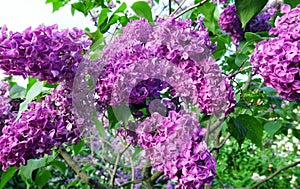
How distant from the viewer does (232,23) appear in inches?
54.1

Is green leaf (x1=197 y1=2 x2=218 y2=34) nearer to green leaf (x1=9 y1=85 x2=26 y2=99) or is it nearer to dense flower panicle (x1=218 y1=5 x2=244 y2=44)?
dense flower panicle (x1=218 y1=5 x2=244 y2=44)

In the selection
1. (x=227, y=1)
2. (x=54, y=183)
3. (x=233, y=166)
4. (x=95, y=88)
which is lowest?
(x=233, y=166)

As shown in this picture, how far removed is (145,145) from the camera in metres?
0.78

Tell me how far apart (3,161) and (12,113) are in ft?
0.55

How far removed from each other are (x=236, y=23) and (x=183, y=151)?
2.53 ft

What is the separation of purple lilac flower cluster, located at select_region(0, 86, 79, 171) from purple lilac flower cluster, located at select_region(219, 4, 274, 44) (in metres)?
0.68

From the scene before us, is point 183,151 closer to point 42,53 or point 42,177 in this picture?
point 42,53

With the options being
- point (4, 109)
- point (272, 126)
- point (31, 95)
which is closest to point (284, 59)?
point (31, 95)

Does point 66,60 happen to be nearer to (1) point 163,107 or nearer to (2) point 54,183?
(1) point 163,107

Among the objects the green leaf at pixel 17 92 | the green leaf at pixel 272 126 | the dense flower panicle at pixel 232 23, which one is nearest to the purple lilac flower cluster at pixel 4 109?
the green leaf at pixel 17 92

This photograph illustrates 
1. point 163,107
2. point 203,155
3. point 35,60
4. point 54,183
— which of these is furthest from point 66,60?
point 54,183

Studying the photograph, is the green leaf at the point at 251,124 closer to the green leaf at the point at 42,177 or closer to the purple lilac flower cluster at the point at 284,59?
the purple lilac flower cluster at the point at 284,59

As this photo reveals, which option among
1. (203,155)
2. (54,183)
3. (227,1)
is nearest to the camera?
(203,155)

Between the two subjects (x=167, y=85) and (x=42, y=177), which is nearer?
(x=167, y=85)
